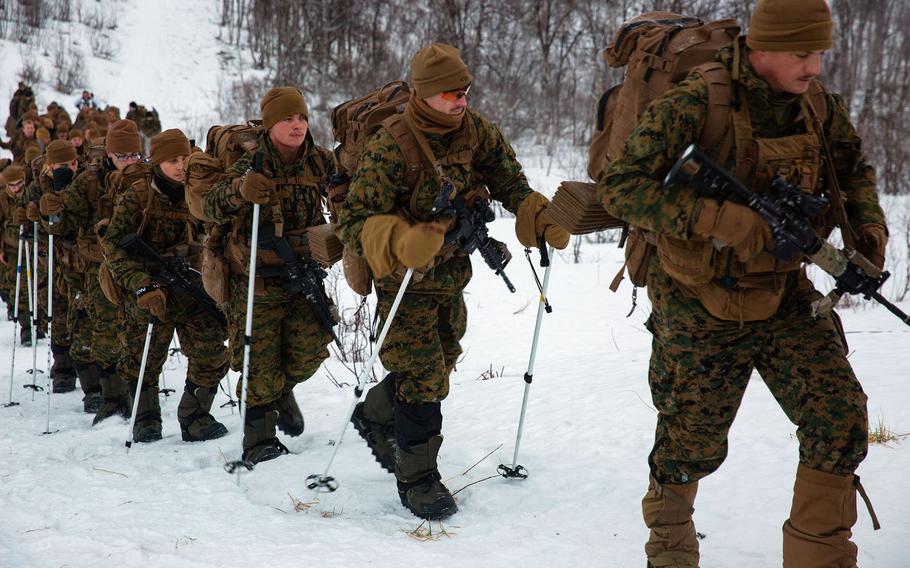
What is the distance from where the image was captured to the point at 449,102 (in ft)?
10.7

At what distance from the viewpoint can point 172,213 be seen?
202 inches

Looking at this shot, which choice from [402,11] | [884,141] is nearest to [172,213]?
[884,141]

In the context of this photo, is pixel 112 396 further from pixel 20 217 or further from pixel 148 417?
pixel 20 217

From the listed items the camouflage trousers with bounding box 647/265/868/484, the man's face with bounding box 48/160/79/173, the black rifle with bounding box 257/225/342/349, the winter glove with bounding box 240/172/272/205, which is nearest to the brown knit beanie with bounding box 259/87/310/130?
the winter glove with bounding box 240/172/272/205

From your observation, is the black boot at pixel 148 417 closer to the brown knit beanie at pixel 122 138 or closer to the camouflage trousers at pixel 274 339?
the camouflage trousers at pixel 274 339

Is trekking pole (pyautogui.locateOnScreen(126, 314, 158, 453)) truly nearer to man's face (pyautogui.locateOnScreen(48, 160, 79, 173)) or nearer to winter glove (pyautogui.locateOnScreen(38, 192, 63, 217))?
winter glove (pyautogui.locateOnScreen(38, 192, 63, 217))

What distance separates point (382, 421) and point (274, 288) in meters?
1.06

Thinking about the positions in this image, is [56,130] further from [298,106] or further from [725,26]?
[725,26]

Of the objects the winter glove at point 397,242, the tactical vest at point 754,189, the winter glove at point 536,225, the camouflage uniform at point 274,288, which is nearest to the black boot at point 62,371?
the camouflage uniform at point 274,288

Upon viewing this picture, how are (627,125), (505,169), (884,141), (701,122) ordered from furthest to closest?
(884,141), (505,169), (627,125), (701,122)

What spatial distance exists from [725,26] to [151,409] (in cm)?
466

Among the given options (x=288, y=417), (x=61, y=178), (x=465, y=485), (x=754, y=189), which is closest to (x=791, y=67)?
(x=754, y=189)

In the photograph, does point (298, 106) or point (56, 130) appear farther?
point (56, 130)

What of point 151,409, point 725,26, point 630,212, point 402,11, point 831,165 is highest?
point 402,11
